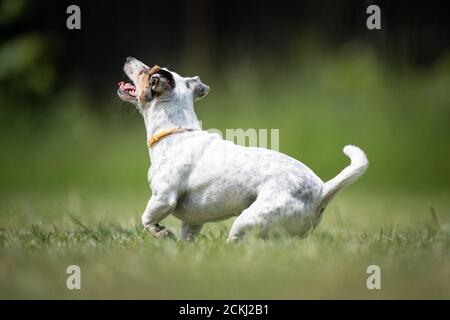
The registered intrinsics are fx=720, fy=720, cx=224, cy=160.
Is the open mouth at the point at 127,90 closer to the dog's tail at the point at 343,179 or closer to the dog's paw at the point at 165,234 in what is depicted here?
the dog's paw at the point at 165,234

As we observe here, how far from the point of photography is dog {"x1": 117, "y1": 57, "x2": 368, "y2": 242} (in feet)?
11.7

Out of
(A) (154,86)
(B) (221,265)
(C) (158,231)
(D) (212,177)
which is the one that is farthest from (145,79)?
(B) (221,265)

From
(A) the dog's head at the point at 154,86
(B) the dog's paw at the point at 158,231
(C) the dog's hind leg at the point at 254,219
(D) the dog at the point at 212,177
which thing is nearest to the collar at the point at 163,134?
(D) the dog at the point at 212,177

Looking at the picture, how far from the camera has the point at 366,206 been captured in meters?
6.26

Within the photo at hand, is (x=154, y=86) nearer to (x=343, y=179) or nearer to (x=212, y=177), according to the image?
(x=212, y=177)

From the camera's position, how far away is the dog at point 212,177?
3.57 metres

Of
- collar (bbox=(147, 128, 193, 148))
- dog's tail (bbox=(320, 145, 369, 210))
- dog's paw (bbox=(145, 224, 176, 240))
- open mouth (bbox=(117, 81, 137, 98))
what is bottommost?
dog's paw (bbox=(145, 224, 176, 240))

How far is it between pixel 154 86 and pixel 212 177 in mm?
669

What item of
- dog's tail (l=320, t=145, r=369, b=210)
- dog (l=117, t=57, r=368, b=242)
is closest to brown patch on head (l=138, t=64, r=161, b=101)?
dog (l=117, t=57, r=368, b=242)

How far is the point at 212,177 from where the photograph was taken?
3.75 m

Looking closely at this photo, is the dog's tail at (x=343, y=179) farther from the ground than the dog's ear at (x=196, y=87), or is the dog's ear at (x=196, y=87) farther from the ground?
the dog's ear at (x=196, y=87)

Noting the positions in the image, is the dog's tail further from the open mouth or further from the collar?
the open mouth

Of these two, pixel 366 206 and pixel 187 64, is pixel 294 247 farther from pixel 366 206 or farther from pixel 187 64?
pixel 187 64

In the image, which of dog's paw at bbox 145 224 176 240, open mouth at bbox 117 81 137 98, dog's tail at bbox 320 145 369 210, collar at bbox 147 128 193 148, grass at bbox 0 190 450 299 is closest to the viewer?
grass at bbox 0 190 450 299
